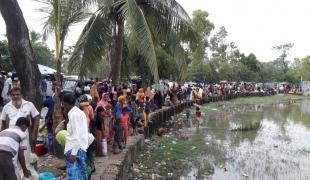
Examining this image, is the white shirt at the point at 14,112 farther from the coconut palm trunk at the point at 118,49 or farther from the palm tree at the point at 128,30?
the coconut palm trunk at the point at 118,49

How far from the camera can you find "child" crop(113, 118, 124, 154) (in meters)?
9.35

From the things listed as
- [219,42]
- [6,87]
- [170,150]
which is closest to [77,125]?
[170,150]

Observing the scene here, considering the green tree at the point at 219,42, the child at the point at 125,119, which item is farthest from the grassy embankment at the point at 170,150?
the green tree at the point at 219,42

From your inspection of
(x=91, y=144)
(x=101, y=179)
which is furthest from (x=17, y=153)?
(x=101, y=179)

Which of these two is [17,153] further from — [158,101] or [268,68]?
[268,68]

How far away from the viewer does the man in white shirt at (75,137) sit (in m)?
5.34

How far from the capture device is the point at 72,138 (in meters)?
5.42

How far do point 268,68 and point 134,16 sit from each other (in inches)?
2485

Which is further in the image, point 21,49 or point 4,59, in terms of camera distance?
point 4,59

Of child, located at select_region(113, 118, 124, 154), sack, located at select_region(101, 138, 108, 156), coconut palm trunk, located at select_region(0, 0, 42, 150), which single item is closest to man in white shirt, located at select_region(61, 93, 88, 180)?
coconut palm trunk, located at select_region(0, 0, 42, 150)

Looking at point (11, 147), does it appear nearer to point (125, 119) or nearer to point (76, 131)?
point (76, 131)

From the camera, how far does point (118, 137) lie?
31.2 ft

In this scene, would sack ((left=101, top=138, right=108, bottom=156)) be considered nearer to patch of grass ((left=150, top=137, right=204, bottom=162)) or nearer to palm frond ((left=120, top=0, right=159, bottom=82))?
palm frond ((left=120, top=0, right=159, bottom=82))

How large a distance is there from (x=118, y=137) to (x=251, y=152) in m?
5.82
